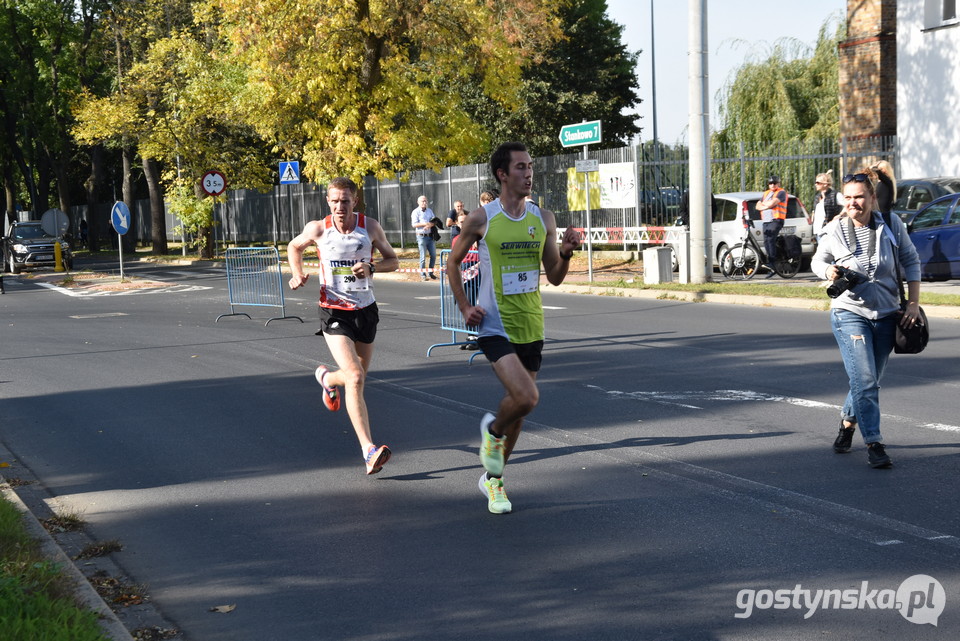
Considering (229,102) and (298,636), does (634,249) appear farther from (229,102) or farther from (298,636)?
(298,636)

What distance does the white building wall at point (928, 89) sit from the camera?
92.8ft

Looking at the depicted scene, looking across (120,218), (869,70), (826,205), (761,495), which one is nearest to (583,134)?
(826,205)

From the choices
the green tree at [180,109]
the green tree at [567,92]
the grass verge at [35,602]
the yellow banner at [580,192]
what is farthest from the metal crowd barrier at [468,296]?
the green tree at [567,92]

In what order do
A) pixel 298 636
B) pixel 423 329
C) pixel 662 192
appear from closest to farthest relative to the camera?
pixel 298 636
pixel 423 329
pixel 662 192

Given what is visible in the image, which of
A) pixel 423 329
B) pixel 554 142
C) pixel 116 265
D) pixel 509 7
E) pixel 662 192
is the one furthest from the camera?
pixel 554 142

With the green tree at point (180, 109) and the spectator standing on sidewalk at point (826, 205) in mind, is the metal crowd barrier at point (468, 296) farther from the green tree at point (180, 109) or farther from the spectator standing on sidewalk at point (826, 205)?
the green tree at point (180, 109)

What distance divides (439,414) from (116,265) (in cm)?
3289

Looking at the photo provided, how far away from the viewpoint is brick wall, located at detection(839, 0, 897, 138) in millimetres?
30422

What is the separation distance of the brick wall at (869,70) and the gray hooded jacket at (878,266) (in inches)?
1000

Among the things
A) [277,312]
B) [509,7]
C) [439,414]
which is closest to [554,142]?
[509,7]

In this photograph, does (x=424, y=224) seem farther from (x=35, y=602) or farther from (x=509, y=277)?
(x=35, y=602)

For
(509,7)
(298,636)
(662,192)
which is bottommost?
(298,636)

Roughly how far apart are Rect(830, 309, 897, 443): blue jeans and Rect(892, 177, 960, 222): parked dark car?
15.5 metres

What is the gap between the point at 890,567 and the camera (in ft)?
16.6
